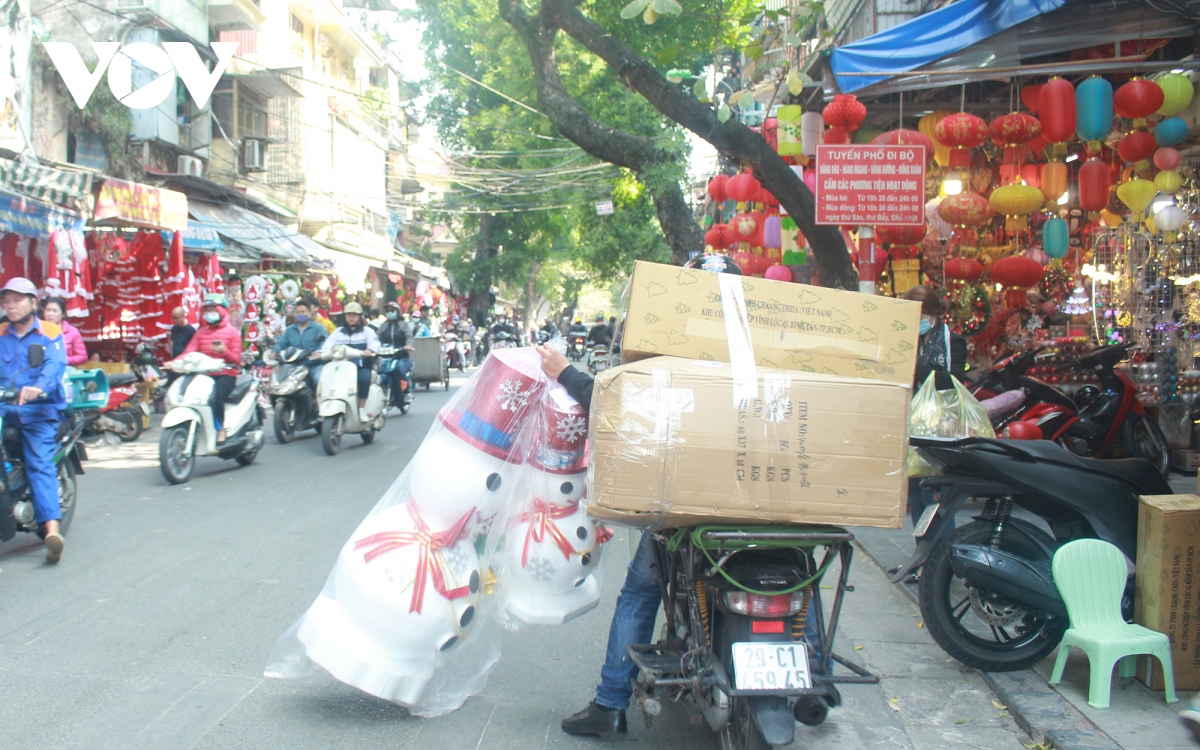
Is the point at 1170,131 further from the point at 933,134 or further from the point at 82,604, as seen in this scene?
the point at 82,604

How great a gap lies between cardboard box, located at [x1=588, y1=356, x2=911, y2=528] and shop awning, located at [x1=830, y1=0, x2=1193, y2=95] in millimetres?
4629

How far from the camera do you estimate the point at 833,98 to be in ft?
26.1

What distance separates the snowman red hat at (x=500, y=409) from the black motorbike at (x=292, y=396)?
27.3 ft

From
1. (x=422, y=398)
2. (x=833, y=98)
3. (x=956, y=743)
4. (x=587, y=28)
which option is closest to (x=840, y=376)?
(x=956, y=743)

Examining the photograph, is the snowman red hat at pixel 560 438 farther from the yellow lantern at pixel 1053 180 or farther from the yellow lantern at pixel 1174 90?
the yellow lantern at pixel 1053 180

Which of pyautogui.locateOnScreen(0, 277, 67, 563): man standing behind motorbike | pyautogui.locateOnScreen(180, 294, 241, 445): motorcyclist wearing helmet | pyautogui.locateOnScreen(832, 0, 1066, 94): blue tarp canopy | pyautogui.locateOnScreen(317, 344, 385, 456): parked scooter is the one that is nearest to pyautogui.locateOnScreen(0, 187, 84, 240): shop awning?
pyautogui.locateOnScreen(180, 294, 241, 445): motorcyclist wearing helmet

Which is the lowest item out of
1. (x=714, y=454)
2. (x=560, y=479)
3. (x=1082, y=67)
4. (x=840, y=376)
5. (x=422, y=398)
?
(x=422, y=398)

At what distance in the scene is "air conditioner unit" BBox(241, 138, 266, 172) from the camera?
22.1 meters

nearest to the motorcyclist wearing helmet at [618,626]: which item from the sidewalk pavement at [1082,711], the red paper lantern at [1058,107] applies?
the sidewalk pavement at [1082,711]

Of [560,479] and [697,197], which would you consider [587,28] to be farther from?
[697,197]

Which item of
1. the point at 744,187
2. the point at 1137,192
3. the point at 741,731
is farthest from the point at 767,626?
the point at 744,187

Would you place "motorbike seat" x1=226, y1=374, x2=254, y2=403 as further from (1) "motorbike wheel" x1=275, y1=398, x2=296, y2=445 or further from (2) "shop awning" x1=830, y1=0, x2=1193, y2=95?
(2) "shop awning" x1=830, y1=0, x2=1193, y2=95

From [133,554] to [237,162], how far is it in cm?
1804

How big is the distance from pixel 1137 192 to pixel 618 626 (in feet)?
20.6
